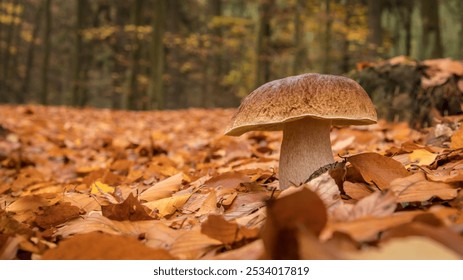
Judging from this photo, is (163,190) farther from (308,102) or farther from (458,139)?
(458,139)

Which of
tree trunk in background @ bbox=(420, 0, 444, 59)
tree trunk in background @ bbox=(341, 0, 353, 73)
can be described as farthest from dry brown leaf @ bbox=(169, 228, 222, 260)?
tree trunk in background @ bbox=(341, 0, 353, 73)

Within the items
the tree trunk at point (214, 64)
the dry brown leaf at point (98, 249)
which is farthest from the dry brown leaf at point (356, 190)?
the tree trunk at point (214, 64)

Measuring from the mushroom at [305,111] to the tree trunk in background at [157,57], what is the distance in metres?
10.3

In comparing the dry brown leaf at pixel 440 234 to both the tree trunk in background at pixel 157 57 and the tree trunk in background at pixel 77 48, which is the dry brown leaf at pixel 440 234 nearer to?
the tree trunk in background at pixel 157 57

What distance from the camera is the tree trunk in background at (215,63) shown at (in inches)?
642

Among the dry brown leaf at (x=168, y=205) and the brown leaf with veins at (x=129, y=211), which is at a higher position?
the brown leaf with veins at (x=129, y=211)

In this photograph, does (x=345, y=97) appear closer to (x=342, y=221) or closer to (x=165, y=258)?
(x=342, y=221)

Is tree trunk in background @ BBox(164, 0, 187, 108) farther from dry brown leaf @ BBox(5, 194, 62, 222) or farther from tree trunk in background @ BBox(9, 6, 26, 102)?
dry brown leaf @ BBox(5, 194, 62, 222)

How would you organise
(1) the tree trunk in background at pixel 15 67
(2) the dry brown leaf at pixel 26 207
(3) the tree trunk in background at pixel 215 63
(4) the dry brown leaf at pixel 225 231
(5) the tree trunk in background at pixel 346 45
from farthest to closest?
(1) the tree trunk in background at pixel 15 67
(3) the tree trunk in background at pixel 215 63
(5) the tree trunk in background at pixel 346 45
(2) the dry brown leaf at pixel 26 207
(4) the dry brown leaf at pixel 225 231

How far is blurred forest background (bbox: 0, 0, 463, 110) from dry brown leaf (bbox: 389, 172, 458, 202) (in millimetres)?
5552

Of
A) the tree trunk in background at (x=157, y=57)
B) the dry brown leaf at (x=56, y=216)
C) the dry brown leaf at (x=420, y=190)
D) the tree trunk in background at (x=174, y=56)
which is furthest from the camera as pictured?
the tree trunk in background at (x=174, y=56)

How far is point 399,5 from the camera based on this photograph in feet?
47.8
